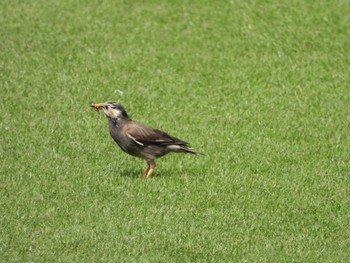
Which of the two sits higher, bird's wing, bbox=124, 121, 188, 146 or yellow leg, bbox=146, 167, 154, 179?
bird's wing, bbox=124, 121, 188, 146

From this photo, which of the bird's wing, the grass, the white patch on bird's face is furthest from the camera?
the white patch on bird's face

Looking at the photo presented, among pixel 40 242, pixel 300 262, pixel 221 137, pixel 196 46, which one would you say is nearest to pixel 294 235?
pixel 300 262

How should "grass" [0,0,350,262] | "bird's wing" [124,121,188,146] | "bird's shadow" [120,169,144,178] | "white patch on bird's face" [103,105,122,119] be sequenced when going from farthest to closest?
"bird's shadow" [120,169,144,178] → "white patch on bird's face" [103,105,122,119] → "bird's wing" [124,121,188,146] → "grass" [0,0,350,262]

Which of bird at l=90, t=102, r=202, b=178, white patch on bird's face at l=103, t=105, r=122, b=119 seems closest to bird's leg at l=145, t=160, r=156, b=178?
bird at l=90, t=102, r=202, b=178

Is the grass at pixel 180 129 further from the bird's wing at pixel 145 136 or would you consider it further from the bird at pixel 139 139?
the bird's wing at pixel 145 136

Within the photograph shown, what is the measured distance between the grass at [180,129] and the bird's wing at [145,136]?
0.49 meters

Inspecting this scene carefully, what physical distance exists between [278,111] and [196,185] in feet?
11.9

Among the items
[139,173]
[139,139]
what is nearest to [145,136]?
[139,139]

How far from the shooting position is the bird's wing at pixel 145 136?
1125cm

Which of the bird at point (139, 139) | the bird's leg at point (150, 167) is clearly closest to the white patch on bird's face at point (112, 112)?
the bird at point (139, 139)

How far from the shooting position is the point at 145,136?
11.3m

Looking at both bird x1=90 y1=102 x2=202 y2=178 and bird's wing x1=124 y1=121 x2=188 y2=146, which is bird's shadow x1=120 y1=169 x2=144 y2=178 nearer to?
bird x1=90 y1=102 x2=202 y2=178

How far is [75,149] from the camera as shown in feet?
41.0

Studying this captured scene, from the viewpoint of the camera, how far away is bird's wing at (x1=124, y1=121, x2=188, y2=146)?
443 inches
